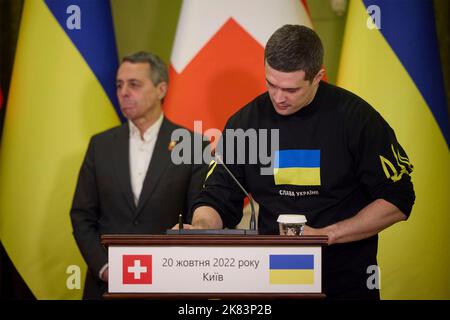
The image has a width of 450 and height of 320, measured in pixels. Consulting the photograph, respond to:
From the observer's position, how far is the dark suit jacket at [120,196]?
347 centimetres

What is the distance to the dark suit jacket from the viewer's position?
3469mm

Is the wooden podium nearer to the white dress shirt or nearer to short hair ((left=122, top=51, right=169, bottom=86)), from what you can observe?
the white dress shirt

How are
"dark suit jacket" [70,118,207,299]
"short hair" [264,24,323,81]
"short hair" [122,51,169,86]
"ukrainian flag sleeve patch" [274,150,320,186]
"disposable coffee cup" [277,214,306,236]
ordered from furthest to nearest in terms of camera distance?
"short hair" [122,51,169,86], "dark suit jacket" [70,118,207,299], "ukrainian flag sleeve patch" [274,150,320,186], "short hair" [264,24,323,81], "disposable coffee cup" [277,214,306,236]

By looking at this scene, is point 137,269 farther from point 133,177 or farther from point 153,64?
point 153,64

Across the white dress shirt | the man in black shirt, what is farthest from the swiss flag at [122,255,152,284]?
the white dress shirt

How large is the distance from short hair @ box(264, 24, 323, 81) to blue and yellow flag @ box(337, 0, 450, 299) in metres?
0.91

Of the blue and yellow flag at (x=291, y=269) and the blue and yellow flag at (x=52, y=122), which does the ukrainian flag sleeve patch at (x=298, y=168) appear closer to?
the blue and yellow flag at (x=291, y=269)

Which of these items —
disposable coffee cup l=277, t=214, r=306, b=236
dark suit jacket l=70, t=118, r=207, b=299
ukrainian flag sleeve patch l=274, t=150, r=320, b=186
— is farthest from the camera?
dark suit jacket l=70, t=118, r=207, b=299

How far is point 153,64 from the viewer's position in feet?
11.8

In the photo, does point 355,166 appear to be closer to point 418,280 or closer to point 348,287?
point 348,287

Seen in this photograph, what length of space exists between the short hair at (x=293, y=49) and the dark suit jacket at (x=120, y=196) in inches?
39.6

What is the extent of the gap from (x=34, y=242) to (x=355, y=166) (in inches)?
69.6

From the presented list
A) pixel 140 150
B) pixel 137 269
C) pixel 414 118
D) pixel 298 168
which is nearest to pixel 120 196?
pixel 140 150
